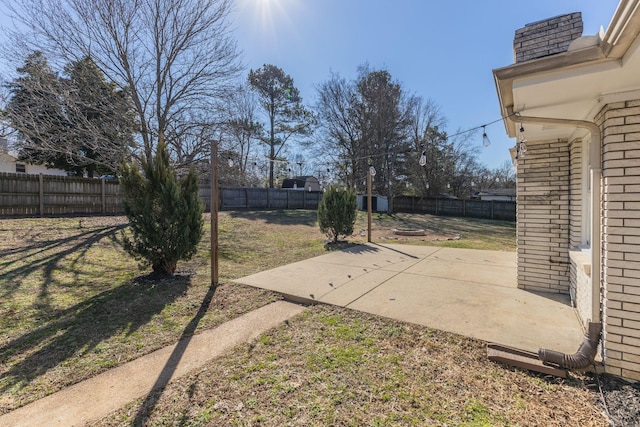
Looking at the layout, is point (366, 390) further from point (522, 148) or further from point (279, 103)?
point (279, 103)

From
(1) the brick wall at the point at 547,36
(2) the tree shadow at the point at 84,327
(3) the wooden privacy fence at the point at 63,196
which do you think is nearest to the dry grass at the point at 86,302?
(2) the tree shadow at the point at 84,327

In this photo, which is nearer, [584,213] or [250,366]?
[250,366]

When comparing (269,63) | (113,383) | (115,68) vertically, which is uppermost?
(269,63)

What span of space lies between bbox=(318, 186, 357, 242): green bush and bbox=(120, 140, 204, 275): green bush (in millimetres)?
4395

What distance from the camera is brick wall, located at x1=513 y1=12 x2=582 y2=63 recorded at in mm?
3074

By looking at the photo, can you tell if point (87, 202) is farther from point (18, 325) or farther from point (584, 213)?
point (584, 213)

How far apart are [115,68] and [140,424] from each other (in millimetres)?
11831

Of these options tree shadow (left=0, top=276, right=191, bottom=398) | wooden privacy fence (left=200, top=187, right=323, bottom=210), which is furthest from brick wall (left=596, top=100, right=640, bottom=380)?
wooden privacy fence (left=200, top=187, right=323, bottom=210)

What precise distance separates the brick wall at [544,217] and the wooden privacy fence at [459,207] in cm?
1690

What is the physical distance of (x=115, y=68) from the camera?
991cm

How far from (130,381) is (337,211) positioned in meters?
6.73

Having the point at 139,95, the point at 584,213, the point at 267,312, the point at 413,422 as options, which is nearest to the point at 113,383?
the point at 267,312

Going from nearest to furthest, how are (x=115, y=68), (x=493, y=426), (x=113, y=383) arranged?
(x=493, y=426) → (x=113, y=383) → (x=115, y=68)

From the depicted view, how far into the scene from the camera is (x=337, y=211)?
336 inches
